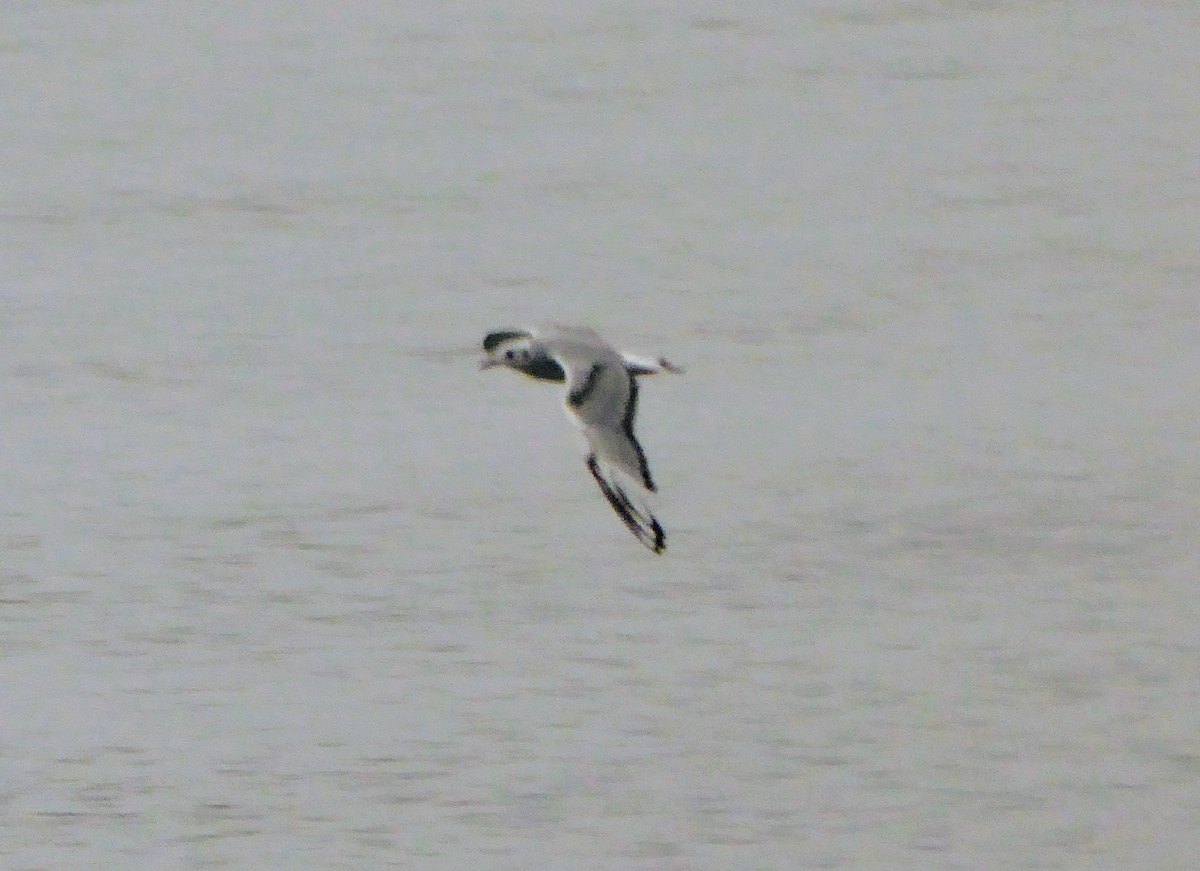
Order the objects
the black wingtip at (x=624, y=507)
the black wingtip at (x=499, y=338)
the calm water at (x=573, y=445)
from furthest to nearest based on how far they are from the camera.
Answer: the black wingtip at (x=499, y=338), the calm water at (x=573, y=445), the black wingtip at (x=624, y=507)

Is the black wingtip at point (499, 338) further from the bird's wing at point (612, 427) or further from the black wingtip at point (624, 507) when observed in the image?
the black wingtip at point (624, 507)

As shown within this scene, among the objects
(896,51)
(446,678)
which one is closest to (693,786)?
(446,678)

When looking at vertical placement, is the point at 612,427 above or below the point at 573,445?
above

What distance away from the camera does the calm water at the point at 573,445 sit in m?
2.84

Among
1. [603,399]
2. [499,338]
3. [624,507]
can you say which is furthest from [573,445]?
[624,507]

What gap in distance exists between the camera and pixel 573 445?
355 centimetres

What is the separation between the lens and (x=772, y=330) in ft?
12.4

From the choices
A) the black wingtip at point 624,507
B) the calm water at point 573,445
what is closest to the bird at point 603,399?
the black wingtip at point 624,507

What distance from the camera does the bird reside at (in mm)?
2502

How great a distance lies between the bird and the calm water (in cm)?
34

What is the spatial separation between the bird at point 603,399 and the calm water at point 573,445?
0.34m

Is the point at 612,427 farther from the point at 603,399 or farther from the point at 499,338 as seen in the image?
the point at 499,338

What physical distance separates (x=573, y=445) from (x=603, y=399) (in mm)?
955

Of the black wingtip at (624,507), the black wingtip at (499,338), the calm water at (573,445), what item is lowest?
the calm water at (573,445)
